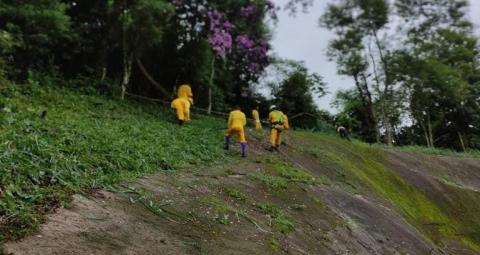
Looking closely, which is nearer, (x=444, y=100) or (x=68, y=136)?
(x=68, y=136)

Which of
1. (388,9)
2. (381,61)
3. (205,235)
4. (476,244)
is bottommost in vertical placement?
(476,244)

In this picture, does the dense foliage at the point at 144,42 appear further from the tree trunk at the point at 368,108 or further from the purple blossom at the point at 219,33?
the tree trunk at the point at 368,108

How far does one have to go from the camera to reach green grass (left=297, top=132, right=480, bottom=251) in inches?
538

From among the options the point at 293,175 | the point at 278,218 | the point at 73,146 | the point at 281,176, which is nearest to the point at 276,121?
the point at 293,175

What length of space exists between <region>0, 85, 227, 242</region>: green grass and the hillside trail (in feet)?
1.03

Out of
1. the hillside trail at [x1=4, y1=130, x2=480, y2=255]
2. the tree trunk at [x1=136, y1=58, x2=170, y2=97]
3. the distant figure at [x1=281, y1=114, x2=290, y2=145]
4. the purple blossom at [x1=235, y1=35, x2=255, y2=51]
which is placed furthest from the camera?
the purple blossom at [x1=235, y1=35, x2=255, y2=51]

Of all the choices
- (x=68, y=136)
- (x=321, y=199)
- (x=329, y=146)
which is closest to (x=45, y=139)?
(x=68, y=136)

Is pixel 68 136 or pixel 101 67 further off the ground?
pixel 101 67

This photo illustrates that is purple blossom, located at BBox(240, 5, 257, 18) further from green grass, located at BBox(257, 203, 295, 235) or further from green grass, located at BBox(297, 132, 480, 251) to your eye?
green grass, located at BBox(257, 203, 295, 235)

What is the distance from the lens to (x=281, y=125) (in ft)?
46.6

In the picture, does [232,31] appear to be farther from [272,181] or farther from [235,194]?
[235,194]

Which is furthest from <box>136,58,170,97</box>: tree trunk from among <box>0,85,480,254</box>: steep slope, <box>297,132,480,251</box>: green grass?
<box>297,132,480,251</box>: green grass

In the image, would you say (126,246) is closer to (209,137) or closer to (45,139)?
(45,139)

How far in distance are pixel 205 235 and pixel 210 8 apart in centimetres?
1410
